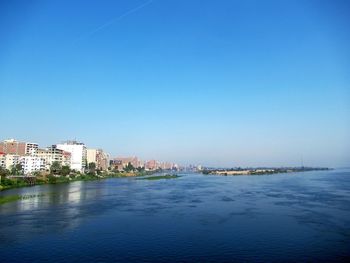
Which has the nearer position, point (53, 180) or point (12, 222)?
point (12, 222)

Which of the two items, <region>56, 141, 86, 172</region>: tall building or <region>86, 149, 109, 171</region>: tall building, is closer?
<region>56, 141, 86, 172</region>: tall building

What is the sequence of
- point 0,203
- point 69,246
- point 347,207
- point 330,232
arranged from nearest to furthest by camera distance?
point 69,246
point 330,232
point 347,207
point 0,203

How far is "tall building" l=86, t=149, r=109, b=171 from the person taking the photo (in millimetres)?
102812

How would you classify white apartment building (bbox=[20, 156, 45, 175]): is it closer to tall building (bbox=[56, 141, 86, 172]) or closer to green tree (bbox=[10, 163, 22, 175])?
green tree (bbox=[10, 163, 22, 175])

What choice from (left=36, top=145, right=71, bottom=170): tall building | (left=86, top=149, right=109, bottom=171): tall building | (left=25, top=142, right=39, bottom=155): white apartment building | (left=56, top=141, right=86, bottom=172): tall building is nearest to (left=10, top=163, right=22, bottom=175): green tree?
(left=36, top=145, right=71, bottom=170): tall building

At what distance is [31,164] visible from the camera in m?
68.1

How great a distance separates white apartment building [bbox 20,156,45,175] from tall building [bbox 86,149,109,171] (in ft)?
93.8

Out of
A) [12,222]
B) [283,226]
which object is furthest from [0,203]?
[283,226]

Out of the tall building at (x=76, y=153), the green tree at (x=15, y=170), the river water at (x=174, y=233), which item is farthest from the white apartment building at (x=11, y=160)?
the river water at (x=174, y=233)

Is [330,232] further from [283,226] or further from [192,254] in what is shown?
[192,254]

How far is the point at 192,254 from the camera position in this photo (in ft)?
45.1

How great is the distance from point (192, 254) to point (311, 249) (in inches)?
200

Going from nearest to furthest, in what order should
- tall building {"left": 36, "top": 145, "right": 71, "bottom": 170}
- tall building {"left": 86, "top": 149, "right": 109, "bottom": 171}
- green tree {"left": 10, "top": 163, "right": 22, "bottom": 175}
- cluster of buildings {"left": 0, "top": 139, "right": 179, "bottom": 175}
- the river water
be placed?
the river water < green tree {"left": 10, "top": 163, "right": 22, "bottom": 175} < cluster of buildings {"left": 0, "top": 139, "right": 179, "bottom": 175} < tall building {"left": 36, "top": 145, "right": 71, "bottom": 170} < tall building {"left": 86, "top": 149, "right": 109, "bottom": 171}

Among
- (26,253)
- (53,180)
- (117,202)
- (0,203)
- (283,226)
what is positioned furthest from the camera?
(53,180)
